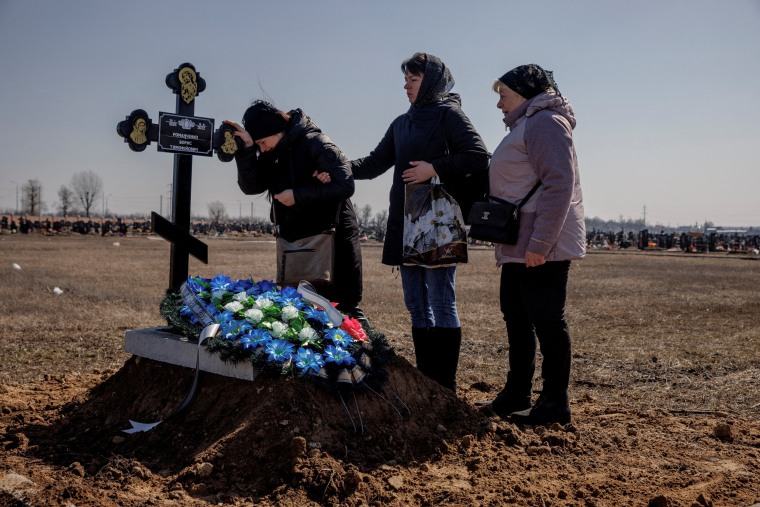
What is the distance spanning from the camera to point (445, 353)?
3.83 m

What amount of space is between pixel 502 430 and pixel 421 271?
1008 millimetres

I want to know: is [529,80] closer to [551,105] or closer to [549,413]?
[551,105]

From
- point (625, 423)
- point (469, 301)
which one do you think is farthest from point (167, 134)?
point (469, 301)

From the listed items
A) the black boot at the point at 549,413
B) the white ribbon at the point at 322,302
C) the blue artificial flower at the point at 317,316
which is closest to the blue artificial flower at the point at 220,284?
the white ribbon at the point at 322,302

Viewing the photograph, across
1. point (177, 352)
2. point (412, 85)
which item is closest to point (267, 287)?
point (177, 352)

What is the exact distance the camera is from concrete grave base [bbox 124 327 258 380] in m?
3.12

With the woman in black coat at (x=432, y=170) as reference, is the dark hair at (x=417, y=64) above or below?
above

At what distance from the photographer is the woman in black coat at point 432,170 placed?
12.2 ft

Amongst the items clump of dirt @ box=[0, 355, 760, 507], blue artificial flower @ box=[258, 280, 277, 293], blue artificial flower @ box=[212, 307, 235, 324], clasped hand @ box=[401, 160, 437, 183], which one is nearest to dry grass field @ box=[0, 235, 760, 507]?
clump of dirt @ box=[0, 355, 760, 507]

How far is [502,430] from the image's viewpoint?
10.9ft

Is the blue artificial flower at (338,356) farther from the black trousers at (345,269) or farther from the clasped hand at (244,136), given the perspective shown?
the clasped hand at (244,136)

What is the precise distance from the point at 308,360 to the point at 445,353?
3.32ft

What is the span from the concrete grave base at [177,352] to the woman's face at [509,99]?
190cm

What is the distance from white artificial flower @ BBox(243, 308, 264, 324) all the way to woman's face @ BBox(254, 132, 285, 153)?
111 cm
